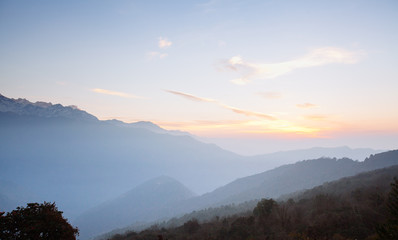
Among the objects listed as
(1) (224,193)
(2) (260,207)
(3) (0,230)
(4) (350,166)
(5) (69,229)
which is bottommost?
(1) (224,193)

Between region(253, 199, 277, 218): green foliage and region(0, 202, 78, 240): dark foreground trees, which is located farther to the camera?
region(253, 199, 277, 218): green foliage

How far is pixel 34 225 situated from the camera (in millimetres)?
17359

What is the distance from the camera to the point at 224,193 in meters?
170

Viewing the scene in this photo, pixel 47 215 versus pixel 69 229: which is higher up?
pixel 47 215

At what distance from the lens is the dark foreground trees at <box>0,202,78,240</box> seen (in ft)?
56.1

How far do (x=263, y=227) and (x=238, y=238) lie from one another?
3408 millimetres

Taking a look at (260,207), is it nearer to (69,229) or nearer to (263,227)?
(263,227)

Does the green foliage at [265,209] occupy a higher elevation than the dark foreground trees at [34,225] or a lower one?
lower

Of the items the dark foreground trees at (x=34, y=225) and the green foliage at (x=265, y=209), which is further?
the green foliage at (x=265, y=209)

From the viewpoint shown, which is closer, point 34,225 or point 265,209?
point 34,225

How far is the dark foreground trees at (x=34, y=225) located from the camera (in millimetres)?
17094

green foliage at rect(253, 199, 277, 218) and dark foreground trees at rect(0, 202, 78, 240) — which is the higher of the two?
dark foreground trees at rect(0, 202, 78, 240)

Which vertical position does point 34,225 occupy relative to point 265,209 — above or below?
above

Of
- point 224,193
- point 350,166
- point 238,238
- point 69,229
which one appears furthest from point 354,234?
point 224,193
